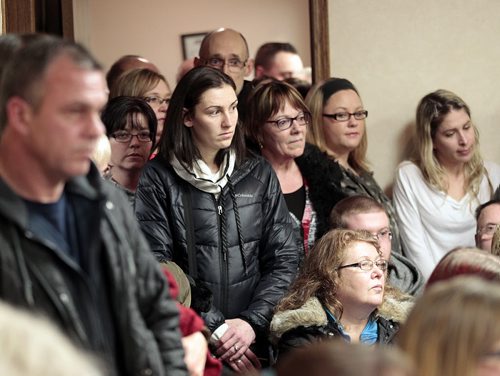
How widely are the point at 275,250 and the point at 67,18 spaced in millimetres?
2460

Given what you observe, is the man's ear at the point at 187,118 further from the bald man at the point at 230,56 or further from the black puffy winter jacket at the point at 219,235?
the bald man at the point at 230,56

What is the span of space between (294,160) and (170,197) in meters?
0.84

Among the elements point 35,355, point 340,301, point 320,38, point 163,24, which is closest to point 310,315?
point 340,301

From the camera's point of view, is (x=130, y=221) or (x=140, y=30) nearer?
(x=130, y=221)

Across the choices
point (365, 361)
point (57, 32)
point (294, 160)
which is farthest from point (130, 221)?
point (57, 32)

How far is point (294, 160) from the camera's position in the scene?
13.7ft

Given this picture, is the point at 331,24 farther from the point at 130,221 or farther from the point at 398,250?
the point at 130,221

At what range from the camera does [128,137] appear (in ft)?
12.6

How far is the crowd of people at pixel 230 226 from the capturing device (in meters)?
1.81

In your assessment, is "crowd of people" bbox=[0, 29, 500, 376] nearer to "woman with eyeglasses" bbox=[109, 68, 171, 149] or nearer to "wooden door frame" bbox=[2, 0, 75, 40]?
"woman with eyeglasses" bbox=[109, 68, 171, 149]

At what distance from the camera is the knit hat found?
176 inches

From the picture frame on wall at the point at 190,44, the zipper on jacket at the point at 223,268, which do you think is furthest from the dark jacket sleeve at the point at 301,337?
the picture frame on wall at the point at 190,44

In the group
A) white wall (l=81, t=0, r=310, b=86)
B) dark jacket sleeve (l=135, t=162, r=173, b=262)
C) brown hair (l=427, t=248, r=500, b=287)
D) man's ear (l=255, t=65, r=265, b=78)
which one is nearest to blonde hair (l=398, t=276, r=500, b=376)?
brown hair (l=427, t=248, r=500, b=287)

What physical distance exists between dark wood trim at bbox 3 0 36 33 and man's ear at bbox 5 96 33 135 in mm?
2292
